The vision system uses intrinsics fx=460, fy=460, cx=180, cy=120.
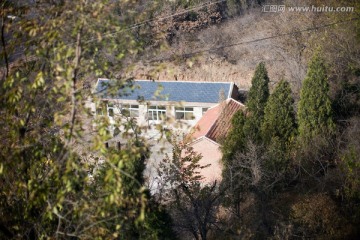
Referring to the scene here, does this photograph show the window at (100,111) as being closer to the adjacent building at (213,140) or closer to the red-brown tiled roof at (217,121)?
the adjacent building at (213,140)

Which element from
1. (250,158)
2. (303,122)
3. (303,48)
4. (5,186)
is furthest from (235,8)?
(5,186)

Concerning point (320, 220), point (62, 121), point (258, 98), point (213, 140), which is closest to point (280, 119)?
point (258, 98)

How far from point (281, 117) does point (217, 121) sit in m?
3.83

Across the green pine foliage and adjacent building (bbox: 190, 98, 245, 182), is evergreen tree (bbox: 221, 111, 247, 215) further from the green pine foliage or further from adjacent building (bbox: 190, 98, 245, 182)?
adjacent building (bbox: 190, 98, 245, 182)

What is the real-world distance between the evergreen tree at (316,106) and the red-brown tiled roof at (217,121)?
2.95 metres

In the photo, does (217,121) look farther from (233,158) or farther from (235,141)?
→ (233,158)

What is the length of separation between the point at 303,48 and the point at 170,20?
430 inches

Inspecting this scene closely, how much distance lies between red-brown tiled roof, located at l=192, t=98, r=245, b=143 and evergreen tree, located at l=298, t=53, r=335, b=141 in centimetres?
295

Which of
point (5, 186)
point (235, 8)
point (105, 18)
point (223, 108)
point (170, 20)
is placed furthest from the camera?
point (235, 8)

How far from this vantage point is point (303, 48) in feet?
58.1

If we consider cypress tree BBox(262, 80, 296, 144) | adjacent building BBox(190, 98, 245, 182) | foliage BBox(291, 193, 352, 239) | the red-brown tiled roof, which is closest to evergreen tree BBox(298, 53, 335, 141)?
cypress tree BBox(262, 80, 296, 144)

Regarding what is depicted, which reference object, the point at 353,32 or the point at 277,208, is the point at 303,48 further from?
the point at 277,208

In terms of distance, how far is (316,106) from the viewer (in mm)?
13062

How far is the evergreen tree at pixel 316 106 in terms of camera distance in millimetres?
12945
